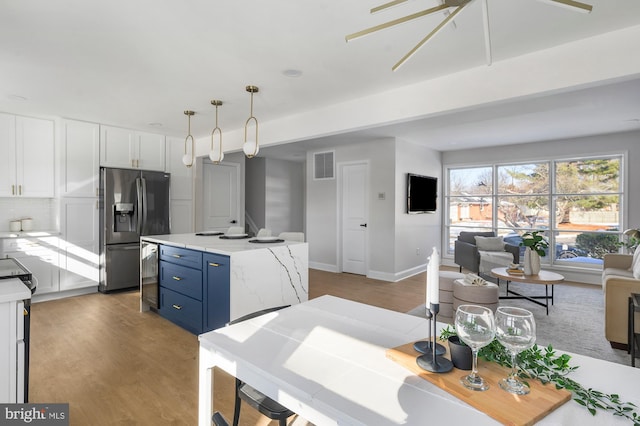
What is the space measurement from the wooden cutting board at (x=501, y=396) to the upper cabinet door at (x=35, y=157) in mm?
5411

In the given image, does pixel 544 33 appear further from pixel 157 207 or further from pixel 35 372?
pixel 157 207

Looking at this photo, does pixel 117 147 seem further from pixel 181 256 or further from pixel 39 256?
pixel 181 256

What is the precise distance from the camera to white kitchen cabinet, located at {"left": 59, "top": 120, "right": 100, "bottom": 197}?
15.3 feet

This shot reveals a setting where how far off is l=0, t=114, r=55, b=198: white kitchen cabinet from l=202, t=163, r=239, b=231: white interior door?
238 centimetres

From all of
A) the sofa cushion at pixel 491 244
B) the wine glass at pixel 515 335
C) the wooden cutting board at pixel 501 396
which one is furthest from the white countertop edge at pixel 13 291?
the sofa cushion at pixel 491 244

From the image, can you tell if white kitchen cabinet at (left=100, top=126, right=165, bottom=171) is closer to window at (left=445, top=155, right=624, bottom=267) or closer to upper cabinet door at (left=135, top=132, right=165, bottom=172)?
upper cabinet door at (left=135, top=132, right=165, bottom=172)

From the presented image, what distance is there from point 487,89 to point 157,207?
466cm

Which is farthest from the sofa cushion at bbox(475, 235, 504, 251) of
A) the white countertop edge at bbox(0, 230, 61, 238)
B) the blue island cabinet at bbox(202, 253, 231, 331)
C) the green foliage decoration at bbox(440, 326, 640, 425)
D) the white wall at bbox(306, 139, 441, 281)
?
the white countertop edge at bbox(0, 230, 61, 238)

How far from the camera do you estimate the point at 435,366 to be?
97cm

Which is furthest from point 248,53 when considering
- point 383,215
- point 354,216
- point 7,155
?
point 354,216

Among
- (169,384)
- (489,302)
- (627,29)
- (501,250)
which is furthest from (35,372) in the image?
(501,250)

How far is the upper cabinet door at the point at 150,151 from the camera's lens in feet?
17.7

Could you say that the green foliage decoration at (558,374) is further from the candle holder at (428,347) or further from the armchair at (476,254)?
the armchair at (476,254)

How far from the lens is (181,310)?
347cm
